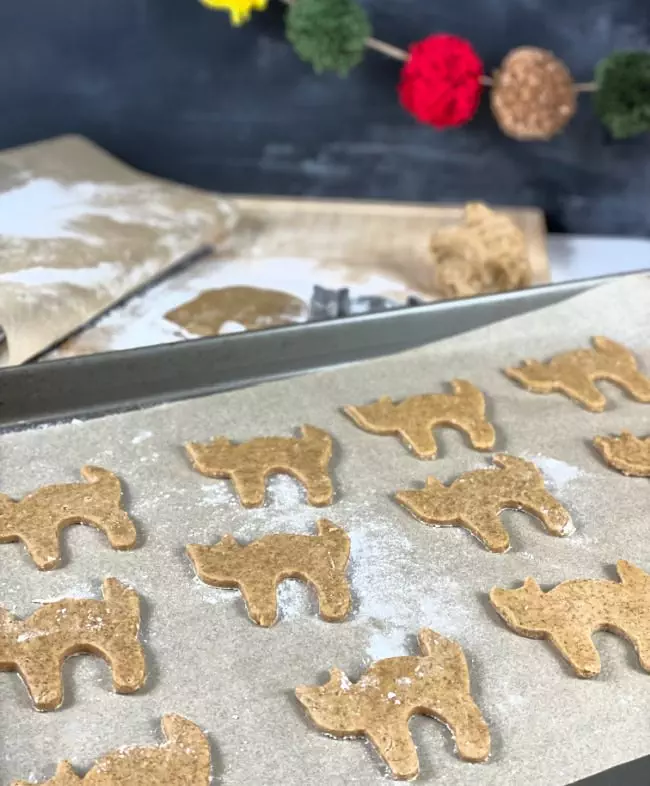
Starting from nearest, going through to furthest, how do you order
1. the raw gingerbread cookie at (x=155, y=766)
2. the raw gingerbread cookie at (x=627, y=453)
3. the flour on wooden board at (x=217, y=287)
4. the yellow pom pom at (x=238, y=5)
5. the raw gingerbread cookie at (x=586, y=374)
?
the raw gingerbread cookie at (x=155, y=766) < the raw gingerbread cookie at (x=627, y=453) < the raw gingerbread cookie at (x=586, y=374) < the flour on wooden board at (x=217, y=287) < the yellow pom pom at (x=238, y=5)

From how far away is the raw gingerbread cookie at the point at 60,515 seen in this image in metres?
0.87

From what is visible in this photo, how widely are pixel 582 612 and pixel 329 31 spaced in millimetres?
1000

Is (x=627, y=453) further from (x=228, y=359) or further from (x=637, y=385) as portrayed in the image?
(x=228, y=359)

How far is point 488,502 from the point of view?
37.9 inches

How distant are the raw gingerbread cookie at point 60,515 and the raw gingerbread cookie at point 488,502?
0.93ft

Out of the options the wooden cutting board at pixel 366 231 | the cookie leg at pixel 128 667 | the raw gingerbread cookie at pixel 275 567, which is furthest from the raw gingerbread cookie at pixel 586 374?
the cookie leg at pixel 128 667

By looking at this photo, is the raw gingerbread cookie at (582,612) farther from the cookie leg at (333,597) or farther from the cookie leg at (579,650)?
the cookie leg at (333,597)

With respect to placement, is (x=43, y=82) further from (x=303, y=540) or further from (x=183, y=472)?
(x=303, y=540)

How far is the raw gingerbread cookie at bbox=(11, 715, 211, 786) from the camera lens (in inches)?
26.1

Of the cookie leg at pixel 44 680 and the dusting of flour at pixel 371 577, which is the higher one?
the dusting of flour at pixel 371 577

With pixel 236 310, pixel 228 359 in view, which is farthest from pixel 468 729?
pixel 236 310

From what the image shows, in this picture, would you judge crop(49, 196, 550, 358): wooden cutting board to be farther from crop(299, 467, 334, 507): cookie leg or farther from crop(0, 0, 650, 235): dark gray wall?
crop(299, 467, 334, 507): cookie leg

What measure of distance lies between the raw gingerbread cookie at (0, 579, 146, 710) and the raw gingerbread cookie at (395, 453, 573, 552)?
12.1 inches

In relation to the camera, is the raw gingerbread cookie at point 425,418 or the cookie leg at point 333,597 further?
the raw gingerbread cookie at point 425,418
